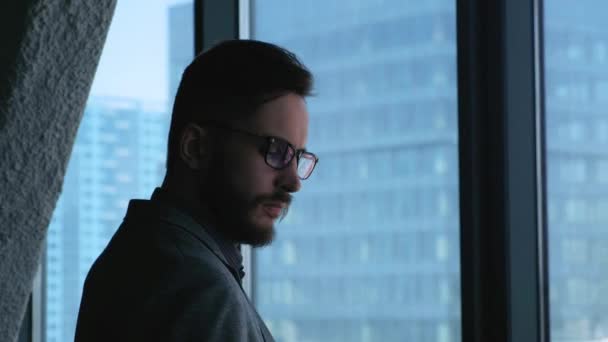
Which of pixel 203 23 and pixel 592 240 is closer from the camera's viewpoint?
pixel 592 240

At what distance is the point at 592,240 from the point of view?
1832mm

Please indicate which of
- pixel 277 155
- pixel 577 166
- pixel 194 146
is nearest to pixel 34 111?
pixel 194 146

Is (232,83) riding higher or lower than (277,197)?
higher

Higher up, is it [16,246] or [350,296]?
[16,246]

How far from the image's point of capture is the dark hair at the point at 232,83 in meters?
1.31

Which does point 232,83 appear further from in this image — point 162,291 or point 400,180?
point 400,180

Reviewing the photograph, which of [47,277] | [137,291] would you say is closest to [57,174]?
[137,291]

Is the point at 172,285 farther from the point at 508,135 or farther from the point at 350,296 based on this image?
the point at 350,296

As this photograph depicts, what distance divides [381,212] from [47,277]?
187cm

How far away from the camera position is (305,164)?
1.39m

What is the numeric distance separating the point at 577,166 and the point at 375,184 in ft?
1.78

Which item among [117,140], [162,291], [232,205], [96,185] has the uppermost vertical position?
[117,140]

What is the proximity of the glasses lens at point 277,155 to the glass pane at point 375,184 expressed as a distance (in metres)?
0.83

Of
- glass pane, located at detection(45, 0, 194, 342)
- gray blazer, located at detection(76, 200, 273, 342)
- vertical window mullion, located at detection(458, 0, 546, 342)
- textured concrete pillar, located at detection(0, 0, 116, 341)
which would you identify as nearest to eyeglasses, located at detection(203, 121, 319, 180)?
gray blazer, located at detection(76, 200, 273, 342)
